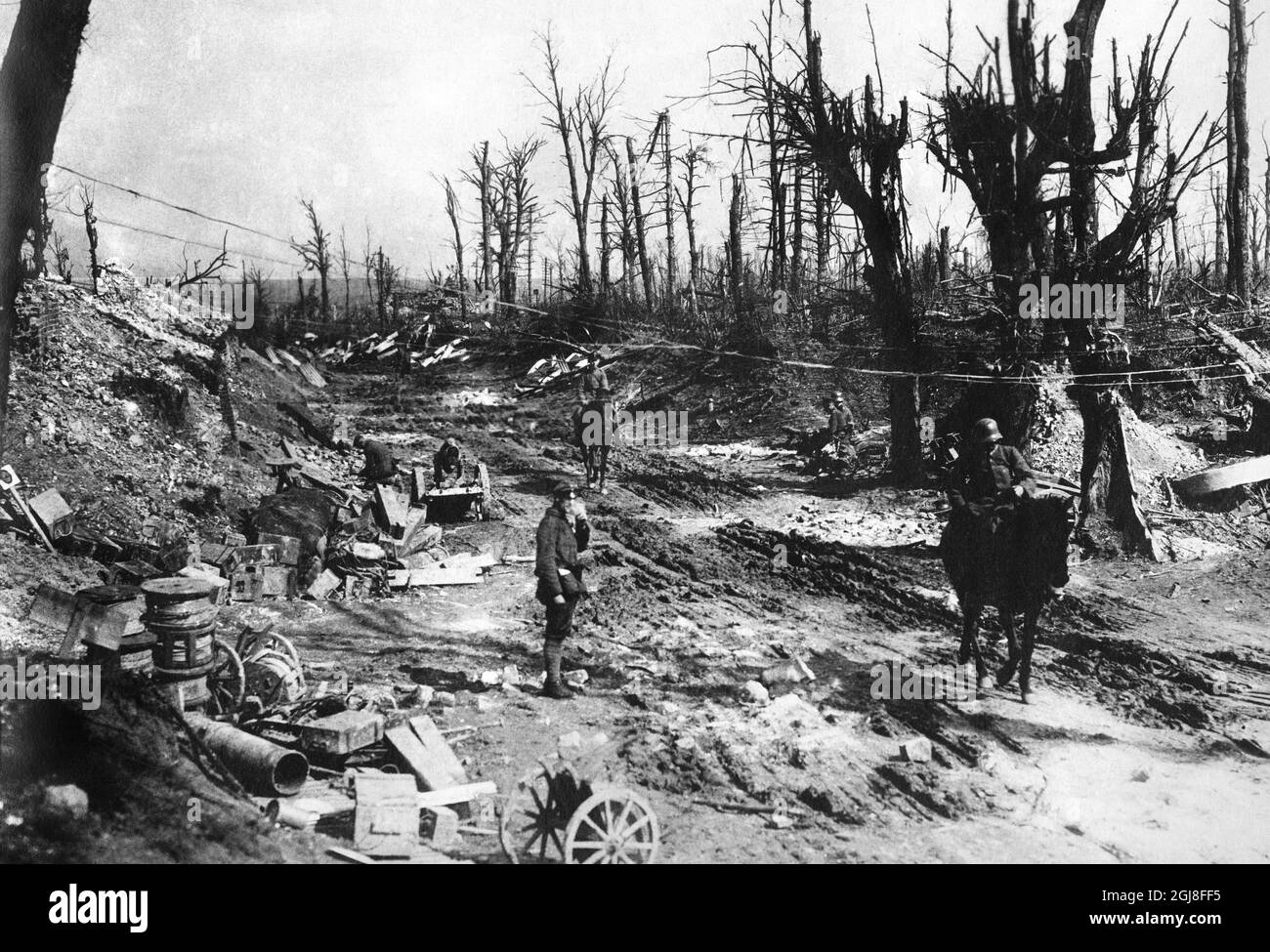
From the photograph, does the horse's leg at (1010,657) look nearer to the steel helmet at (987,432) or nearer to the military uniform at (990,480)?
the military uniform at (990,480)

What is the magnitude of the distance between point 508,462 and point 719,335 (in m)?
9.54

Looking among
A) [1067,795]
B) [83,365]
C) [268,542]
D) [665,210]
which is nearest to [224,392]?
[83,365]

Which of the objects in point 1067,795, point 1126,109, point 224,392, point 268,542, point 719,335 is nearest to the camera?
point 1067,795

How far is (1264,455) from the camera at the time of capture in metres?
11.1

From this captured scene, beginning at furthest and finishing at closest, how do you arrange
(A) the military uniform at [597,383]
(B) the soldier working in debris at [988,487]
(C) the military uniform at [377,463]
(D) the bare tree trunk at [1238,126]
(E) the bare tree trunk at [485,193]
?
(E) the bare tree trunk at [485,193] → (D) the bare tree trunk at [1238,126] → (A) the military uniform at [597,383] → (C) the military uniform at [377,463] → (B) the soldier working in debris at [988,487]

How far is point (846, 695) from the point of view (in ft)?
20.2

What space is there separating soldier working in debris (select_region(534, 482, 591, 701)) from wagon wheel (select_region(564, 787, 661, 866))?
2.08m

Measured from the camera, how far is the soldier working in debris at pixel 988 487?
21.7 ft

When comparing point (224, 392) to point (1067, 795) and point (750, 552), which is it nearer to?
point (750, 552)

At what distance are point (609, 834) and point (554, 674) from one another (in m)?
2.37

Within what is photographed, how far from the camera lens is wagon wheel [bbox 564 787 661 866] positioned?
375 cm

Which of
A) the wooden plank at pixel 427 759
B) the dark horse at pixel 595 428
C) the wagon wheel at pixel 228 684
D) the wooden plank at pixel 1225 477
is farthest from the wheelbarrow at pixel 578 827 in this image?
the wooden plank at pixel 1225 477

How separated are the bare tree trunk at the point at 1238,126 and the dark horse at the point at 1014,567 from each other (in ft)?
47.6

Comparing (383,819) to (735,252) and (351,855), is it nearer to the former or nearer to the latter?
(351,855)
